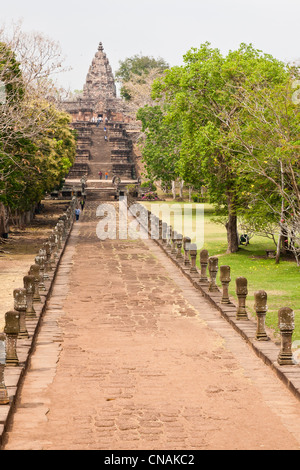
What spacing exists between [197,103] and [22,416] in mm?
19124

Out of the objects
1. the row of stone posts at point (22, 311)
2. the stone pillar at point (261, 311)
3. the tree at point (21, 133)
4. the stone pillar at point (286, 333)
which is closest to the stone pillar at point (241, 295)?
the stone pillar at point (261, 311)

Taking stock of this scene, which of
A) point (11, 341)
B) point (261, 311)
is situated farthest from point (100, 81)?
point (11, 341)

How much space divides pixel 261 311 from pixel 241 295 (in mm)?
1681

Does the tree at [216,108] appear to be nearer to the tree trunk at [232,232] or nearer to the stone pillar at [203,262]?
the tree trunk at [232,232]

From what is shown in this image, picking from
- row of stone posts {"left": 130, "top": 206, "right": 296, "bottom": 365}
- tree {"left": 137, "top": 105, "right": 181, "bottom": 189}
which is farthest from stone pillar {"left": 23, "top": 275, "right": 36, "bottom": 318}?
tree {"left": 137, "top": 105, "right": 181, "bottom": 189}

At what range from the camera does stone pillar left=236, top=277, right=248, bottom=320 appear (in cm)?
1363

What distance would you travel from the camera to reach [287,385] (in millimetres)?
9977

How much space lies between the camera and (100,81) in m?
105

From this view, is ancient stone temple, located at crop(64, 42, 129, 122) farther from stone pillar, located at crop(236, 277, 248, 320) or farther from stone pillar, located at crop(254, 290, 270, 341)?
stone pillar, located at crop(254, 290, 270, 341)

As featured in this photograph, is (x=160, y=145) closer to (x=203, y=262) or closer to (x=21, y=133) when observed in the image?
(x=21, y=133)

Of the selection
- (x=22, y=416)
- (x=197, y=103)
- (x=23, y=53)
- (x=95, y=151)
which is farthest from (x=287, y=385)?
(x=95, y=151)

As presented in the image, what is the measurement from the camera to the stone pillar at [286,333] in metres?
10.5

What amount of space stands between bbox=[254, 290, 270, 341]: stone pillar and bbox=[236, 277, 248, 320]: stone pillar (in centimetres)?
128
